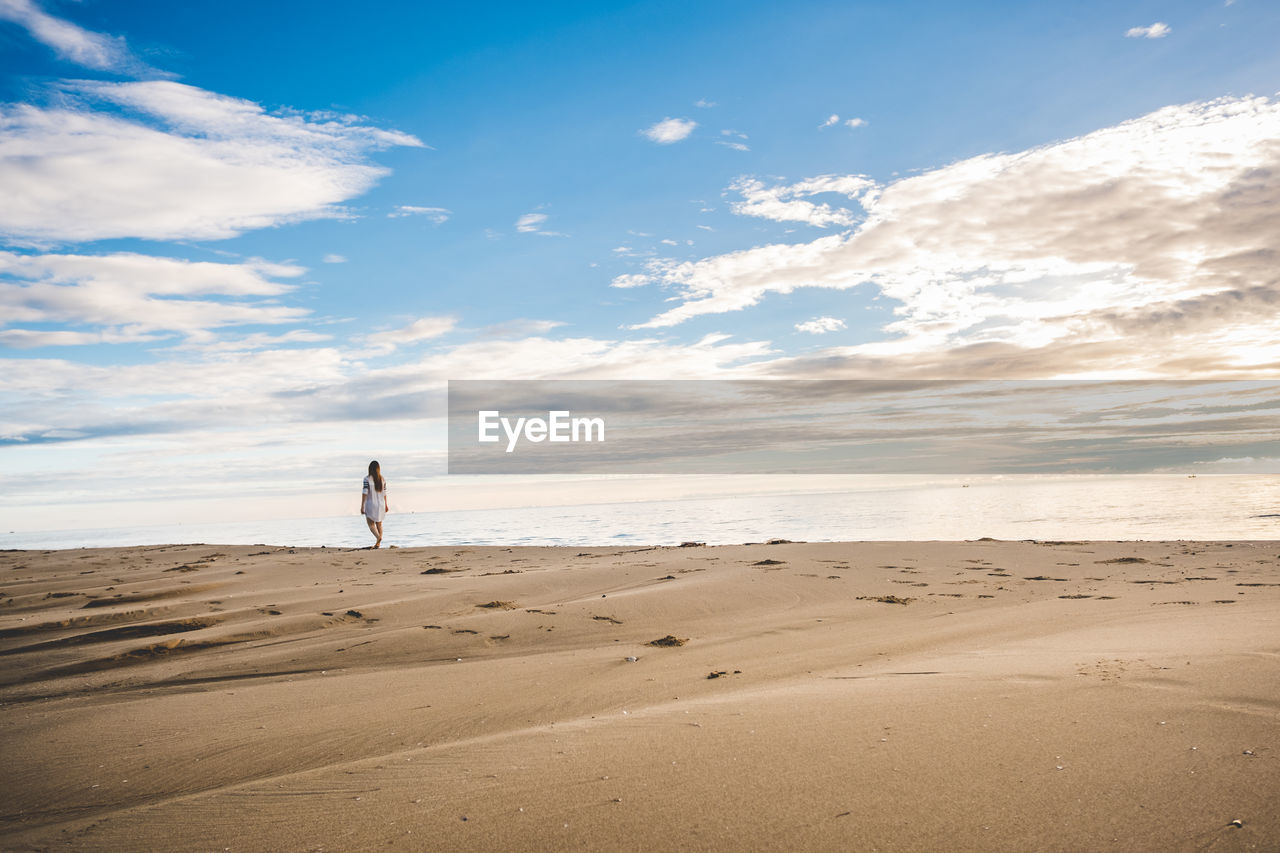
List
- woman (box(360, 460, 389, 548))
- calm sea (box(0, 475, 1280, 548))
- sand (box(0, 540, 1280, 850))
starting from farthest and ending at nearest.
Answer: woman (box(360, 460, 389, 548)) → calm sea (box(0, 475, 1280, 548)) → sand (box(0, 540, 1280, 850))

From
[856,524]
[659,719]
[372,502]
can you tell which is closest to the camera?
[659,719]

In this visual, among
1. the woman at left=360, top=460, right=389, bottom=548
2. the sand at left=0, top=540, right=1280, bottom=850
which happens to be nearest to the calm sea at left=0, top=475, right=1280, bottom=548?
the woman at left=360, top=460, right=389, bottom=548

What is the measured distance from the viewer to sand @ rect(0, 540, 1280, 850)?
2305 mm

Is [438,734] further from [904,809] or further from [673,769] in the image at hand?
[904,809]

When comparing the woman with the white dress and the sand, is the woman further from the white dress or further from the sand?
the sand

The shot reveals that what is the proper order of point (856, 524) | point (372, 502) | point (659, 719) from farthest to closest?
point (856, 524) < point (372, 502) < point (659, 719)

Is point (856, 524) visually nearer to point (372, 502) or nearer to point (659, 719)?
point (372, 502)

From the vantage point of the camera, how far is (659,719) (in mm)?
3451

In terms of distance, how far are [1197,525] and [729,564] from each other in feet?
41.3

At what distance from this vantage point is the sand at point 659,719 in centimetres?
230

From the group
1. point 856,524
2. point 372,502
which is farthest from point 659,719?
point 856,524

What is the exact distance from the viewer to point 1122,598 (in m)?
7.03

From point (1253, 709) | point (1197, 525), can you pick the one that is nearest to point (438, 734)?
point (1253, 709)

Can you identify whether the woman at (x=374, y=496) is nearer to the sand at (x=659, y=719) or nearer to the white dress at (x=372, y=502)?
the white dress at (x=372, y=502)
